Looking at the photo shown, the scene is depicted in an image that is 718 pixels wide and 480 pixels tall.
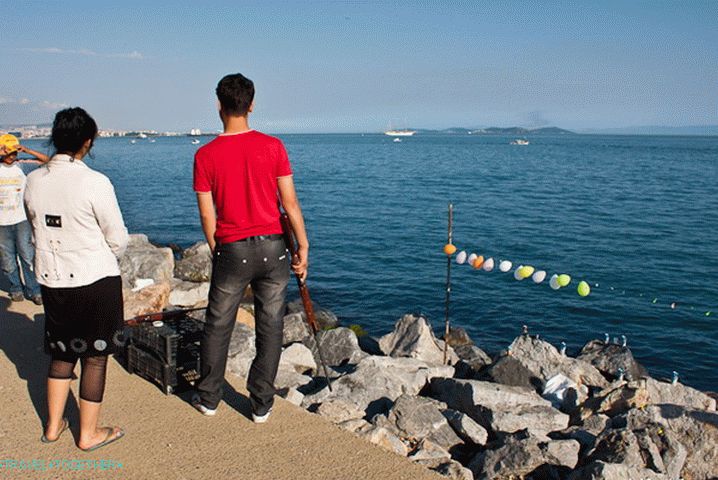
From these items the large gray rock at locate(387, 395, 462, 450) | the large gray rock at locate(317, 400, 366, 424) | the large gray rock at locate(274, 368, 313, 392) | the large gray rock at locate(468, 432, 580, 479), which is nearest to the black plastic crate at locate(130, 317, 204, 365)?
the large gray rock at locate(317, 400, 366, 424)

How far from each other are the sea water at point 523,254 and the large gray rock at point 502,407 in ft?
20.3

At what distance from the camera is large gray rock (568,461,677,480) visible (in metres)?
4.95

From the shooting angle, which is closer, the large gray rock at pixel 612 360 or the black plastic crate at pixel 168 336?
the black plastic crate at pixel 168 336

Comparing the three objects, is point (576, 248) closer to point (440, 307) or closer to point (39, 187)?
point (440, 307)

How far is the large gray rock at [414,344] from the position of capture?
10391mm

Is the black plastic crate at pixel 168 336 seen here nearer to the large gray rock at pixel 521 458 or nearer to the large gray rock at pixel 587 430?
the large gray rock at pixel 521 458

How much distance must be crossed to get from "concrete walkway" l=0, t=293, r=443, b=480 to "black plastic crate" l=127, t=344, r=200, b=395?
99 millimetres

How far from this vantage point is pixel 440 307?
16766 millimetres

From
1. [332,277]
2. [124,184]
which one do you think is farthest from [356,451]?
[124,184]

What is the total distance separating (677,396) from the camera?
8.96 metres

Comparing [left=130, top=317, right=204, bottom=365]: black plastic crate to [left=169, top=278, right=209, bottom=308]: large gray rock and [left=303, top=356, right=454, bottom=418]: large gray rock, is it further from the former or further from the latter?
[left=169, top=278, right=209, bottom=308]: large gray rock

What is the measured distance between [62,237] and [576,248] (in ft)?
72.8

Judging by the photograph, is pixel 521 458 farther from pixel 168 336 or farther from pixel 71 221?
pixel 71 221

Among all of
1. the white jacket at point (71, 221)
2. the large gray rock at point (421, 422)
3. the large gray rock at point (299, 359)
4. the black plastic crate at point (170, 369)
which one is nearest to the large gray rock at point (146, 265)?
the large gray rock at point (299, 359)
